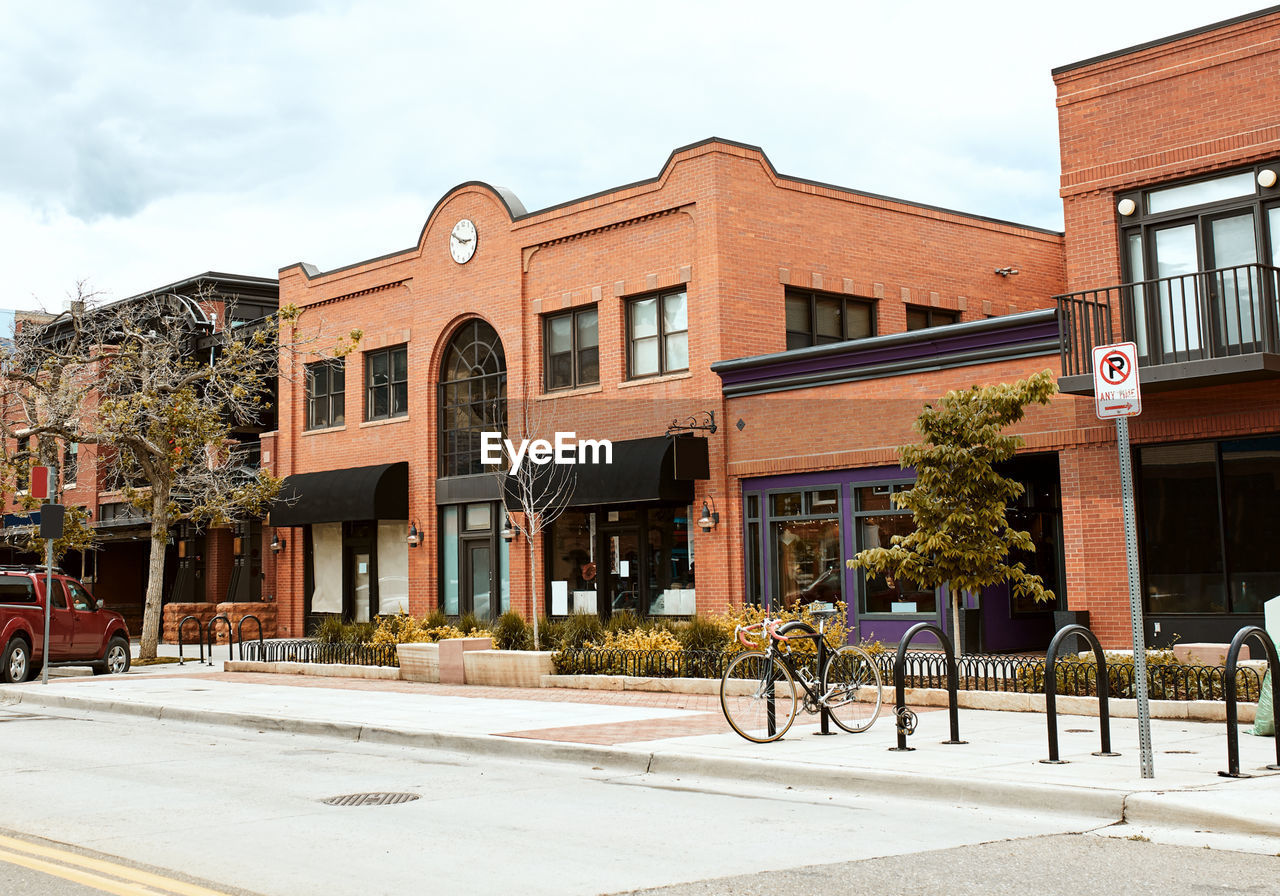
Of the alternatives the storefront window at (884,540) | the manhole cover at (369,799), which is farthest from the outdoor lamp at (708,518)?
the manhole cover at (369,799)

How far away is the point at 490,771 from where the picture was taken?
447 inches

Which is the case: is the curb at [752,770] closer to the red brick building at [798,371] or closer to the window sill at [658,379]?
the red brick building at [798,371]

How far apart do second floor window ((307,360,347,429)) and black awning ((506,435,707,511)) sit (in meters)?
9.62

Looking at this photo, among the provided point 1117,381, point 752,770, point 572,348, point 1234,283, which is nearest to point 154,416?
point 572,348

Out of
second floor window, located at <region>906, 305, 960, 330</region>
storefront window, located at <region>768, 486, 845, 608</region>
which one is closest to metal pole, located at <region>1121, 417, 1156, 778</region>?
storefront window, located at <region>768, 486, 845, 608</region>

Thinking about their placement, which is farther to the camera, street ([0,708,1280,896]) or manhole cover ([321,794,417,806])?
manhole cover ([321,794,417,806])

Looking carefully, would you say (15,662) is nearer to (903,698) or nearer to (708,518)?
(708,518)

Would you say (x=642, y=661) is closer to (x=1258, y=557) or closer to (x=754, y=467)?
(x=754, y=467)

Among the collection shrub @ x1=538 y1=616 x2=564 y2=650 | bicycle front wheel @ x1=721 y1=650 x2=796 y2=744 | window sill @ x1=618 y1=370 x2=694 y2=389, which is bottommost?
bicycle front wheel @ x1=721 y1=650 x2=796 y2=744

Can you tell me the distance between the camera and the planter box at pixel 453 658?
19.3 meters

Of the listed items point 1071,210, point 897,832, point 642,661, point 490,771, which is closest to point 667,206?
point 1071,210

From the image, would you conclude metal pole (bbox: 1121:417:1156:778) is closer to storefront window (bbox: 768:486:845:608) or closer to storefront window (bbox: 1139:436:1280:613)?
storefront window (bbox: 1139:436:1280:613)

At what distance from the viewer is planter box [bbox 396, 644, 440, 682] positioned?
19.5 meters

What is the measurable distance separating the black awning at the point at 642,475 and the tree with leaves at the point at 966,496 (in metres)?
7.08
